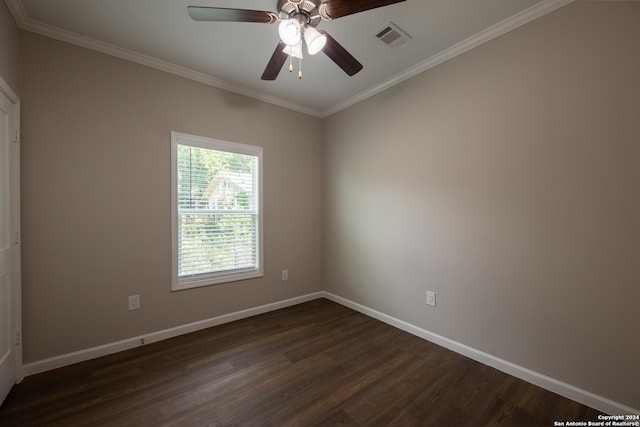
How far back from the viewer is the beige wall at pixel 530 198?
1.63 meters

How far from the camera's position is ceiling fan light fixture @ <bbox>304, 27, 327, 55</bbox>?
1.64 metres

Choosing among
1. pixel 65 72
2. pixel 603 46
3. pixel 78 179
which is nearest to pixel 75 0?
pixel 65 72

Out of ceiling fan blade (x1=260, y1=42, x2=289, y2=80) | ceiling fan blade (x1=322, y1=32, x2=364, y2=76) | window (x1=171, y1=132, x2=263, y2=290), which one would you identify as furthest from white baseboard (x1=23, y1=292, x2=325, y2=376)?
ceiling fan blade (x1=322, y1=32, x2=364, y2=76)

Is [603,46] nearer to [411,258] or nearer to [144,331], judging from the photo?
[411,258]

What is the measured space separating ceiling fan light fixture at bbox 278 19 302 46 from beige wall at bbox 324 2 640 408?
5.16 feet

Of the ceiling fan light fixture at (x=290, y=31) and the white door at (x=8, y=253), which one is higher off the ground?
the ceiling fan light fixture at (x=290, y=31)

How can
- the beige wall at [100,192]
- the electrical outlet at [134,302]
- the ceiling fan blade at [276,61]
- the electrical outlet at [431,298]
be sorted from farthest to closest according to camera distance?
1. the electrical outlet at [431,298]
2. the electrical outlet at [134,302]
3. the beige wall at [100,192]
4. the ceiling fan blade at [276,61]

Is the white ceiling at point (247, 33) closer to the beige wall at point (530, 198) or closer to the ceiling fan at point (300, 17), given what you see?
the beige wall at point (530, 198)

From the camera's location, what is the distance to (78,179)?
2.23 meters

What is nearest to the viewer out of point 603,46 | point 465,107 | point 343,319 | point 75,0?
point 603,46

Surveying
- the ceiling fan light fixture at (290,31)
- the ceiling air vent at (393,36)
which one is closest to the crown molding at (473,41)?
the ceiling air vent at (393,36)

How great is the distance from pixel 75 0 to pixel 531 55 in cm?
334

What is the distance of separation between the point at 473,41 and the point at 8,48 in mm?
3547

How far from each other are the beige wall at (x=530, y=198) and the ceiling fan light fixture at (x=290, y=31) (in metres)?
1.57
